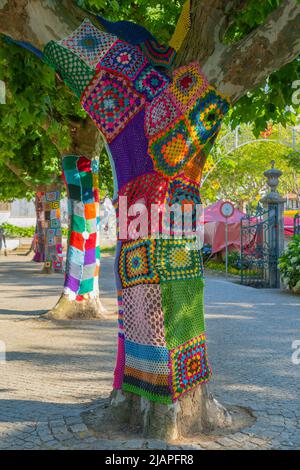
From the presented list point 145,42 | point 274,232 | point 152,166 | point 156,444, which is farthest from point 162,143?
point 274,232

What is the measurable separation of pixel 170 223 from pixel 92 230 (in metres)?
5.88

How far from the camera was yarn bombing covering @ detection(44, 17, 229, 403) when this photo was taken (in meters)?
4.60

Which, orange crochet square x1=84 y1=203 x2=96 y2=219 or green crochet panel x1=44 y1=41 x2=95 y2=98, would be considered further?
orange crochet square x1=84 y1=203 x2=96 y2=219

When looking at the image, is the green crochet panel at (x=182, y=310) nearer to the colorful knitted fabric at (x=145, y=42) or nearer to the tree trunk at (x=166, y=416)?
the tree trunk at (x=166, y=416)

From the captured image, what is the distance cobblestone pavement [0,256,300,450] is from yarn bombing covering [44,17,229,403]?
628 millimetres

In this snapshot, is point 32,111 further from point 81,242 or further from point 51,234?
point 51,234

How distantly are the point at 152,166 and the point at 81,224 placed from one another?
5.82 metres

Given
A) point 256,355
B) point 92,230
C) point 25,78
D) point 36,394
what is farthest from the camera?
point 92,230

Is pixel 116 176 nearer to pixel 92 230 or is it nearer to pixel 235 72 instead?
pixel 235 72

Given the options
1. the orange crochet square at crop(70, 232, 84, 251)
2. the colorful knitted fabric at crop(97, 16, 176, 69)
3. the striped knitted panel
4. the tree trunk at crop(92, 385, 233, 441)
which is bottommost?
the tree trunk at crop(92, 385, 233, 441)

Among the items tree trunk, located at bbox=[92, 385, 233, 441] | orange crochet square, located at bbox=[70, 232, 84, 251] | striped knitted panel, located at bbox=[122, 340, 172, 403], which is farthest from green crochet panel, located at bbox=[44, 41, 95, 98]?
orange crochet square, located at bbox=[70, 232, 84, 251]

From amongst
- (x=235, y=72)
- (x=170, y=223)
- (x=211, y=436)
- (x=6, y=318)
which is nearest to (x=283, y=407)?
(x=211, y=436)

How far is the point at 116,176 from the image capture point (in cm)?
493

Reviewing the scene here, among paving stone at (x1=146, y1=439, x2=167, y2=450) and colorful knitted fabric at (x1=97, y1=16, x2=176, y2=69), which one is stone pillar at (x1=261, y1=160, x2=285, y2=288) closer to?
colorful knitted fabric at (x1=97, y1=16, x2=176, y2=69)
